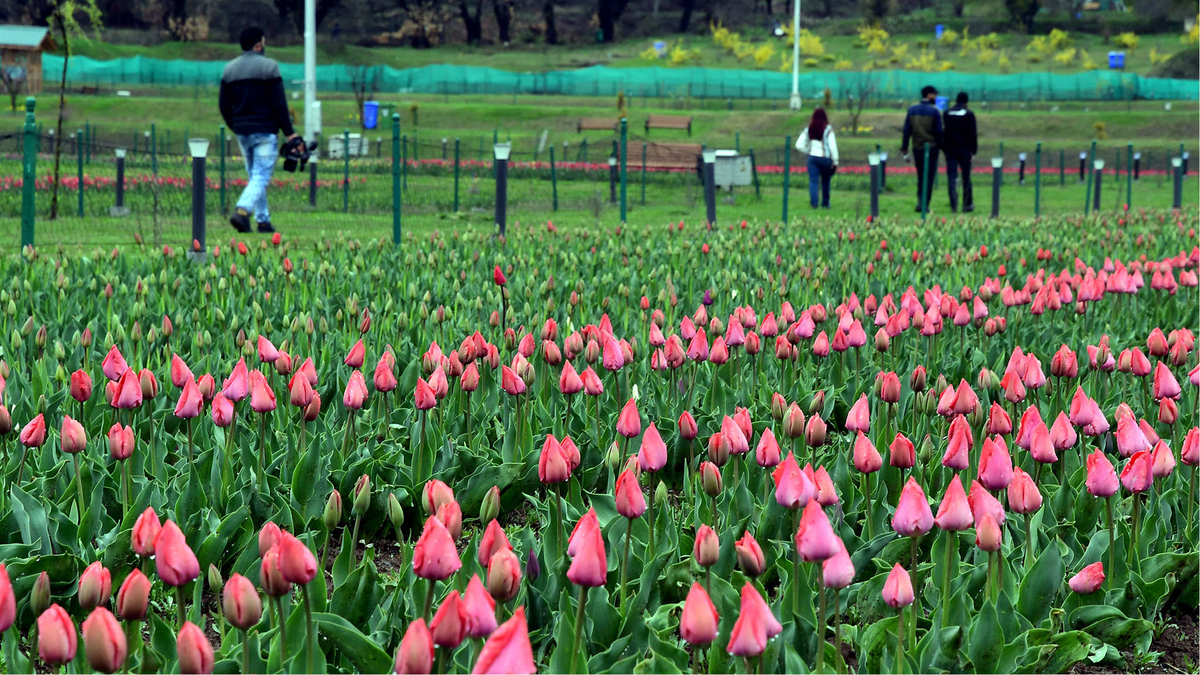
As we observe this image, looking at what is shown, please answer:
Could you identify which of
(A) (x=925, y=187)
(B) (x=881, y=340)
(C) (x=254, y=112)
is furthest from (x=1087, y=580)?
(A) (x=925, y=187)

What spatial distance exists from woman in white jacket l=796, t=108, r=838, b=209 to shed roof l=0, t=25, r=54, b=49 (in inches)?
1701

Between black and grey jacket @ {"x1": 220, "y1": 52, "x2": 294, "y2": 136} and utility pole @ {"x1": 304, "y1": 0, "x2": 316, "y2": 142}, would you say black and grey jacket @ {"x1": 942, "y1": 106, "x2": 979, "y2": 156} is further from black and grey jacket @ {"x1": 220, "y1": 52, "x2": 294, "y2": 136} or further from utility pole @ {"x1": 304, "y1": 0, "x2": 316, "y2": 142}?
utility pole @ {"x1": 304, "y1": 0, "x2": 316, "y2": 142}

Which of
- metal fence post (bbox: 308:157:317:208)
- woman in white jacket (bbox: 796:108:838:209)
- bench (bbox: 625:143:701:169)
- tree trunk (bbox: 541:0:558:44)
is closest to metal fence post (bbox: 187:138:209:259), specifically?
metal fence post (bbox: 308:157:317:208)

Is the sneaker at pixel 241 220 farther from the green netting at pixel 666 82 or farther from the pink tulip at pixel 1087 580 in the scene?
the green netting at pixel 666 82

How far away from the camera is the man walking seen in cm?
1159

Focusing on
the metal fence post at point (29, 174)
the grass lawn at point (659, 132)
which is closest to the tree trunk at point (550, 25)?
the grass lawn at point (659, 132)

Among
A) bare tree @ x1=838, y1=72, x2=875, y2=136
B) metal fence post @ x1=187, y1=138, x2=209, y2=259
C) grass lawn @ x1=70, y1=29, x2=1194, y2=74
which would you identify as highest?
grass lawn @ x1=70, y1=29, x2=1194, y2=74

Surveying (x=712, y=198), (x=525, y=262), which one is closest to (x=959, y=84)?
(x=712, y=198)

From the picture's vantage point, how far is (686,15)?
291ft

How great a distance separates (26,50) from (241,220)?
4669cm

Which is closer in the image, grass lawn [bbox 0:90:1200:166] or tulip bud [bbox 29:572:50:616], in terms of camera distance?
tulip bud [bbox 29:572:50:616]

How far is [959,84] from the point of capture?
61.8 metres

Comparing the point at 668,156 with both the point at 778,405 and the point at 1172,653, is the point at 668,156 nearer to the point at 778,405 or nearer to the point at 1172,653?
the point at 778,405

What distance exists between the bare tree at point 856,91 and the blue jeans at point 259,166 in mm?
34685
